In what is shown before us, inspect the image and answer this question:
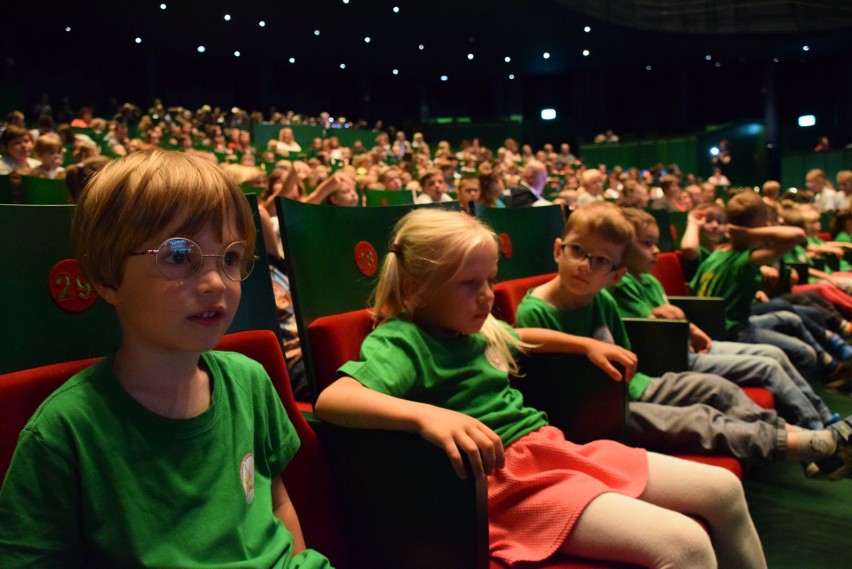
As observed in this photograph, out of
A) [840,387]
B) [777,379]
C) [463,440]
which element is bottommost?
[840,387]

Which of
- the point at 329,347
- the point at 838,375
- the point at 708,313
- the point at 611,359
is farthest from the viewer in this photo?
the point at 838,375

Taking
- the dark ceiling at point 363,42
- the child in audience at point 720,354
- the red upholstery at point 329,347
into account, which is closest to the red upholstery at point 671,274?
the child in audience at point 720,354

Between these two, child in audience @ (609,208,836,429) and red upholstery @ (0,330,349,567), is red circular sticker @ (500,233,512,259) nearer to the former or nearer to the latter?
child in audience @ (609,208,836,429)

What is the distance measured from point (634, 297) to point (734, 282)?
723 mm

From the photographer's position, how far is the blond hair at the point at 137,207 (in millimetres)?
778

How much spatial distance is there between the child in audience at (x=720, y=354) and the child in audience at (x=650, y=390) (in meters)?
0.22

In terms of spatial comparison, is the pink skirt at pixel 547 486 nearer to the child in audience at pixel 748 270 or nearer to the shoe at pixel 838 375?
the child in audience at pixel 748 270

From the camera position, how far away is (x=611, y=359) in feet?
5.26

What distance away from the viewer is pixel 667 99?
19.2m

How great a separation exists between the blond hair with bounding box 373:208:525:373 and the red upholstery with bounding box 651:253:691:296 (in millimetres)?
1965

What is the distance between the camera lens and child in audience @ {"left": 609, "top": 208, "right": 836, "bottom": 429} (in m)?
2.17

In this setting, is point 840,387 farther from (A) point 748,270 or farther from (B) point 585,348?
(B) point 585,348

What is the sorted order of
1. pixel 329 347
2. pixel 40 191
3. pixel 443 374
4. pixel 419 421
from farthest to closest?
pixel 40 191, pixel 329 347, pixel 443 374, pixel 419 421

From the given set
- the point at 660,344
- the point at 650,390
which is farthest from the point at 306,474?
the point at 660,344
